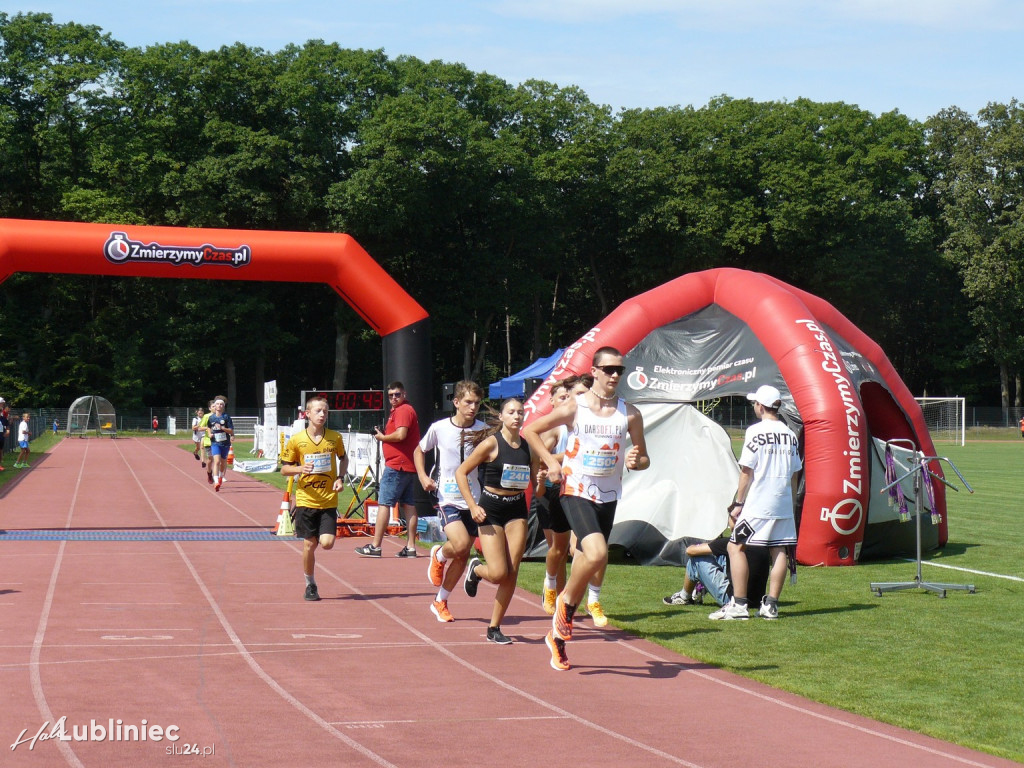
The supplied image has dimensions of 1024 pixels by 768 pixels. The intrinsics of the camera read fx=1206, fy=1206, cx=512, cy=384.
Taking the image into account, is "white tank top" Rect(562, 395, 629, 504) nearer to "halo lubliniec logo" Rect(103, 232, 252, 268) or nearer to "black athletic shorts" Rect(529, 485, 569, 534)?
"black athletic shorts" Rect(529, 485, 569, 534)

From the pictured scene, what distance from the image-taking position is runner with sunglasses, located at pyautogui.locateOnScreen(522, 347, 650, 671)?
8.16 meters

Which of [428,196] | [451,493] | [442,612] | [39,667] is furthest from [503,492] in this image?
[428,196]

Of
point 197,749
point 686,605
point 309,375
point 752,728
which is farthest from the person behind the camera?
point 309,375

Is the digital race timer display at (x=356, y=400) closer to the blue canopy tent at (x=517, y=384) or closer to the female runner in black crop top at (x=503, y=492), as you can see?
the female runner in black crop top at (x=503, y=492)

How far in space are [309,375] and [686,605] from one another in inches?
2360

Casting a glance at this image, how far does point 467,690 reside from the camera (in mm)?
7652

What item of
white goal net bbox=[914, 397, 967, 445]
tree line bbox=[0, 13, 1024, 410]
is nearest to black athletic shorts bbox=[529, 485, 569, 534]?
tree line bbox=[0, 13, 1024, 410]

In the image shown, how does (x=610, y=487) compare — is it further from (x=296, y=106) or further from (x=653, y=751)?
(x=296, y=106)

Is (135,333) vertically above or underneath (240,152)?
underneath

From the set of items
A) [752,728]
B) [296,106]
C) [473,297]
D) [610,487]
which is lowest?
[752,728]

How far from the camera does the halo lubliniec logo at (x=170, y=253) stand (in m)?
16.5

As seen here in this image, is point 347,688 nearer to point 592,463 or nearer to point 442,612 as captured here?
point 592,463

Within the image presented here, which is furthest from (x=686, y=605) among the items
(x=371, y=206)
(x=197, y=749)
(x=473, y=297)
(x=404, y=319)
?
(x=473, y=297)

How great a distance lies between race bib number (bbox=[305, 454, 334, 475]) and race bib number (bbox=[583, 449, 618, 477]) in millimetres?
3463
